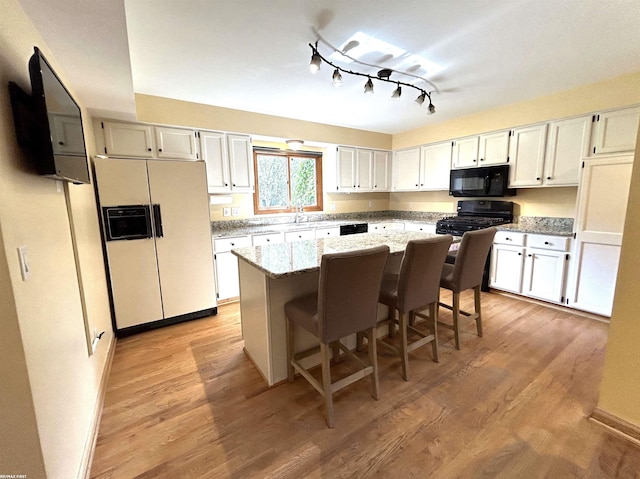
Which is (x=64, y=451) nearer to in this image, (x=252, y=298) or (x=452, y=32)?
(x=252, y=298)

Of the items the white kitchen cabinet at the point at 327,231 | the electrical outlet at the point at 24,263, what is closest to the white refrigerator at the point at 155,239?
the white kitchen cabinet at the point at 327,231

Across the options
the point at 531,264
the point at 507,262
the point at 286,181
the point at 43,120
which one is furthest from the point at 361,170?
the point at 43,120

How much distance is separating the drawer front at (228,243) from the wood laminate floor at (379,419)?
122cm

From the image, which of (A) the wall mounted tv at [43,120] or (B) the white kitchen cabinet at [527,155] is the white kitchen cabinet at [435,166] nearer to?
(B) the white kitchen cabinet at [527,155]

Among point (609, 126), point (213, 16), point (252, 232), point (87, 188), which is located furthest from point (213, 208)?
point (609, 126)

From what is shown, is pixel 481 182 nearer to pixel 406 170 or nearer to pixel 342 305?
pixel 406 170

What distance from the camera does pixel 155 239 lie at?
8.98 ft

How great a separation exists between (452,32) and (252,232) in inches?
110

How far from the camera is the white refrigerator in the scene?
2.56 metres

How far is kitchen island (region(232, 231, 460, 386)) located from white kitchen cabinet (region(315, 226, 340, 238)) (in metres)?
1.83

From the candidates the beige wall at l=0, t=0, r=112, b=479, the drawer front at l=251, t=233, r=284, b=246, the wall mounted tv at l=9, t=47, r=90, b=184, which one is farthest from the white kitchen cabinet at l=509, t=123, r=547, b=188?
the beige wall at l=0, t=0, r=112, b=479

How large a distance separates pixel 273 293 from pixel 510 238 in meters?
3.16

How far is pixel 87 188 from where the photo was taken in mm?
2244

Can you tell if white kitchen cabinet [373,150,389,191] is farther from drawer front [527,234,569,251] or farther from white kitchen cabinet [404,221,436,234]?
drawer front [527,234,569,251]
